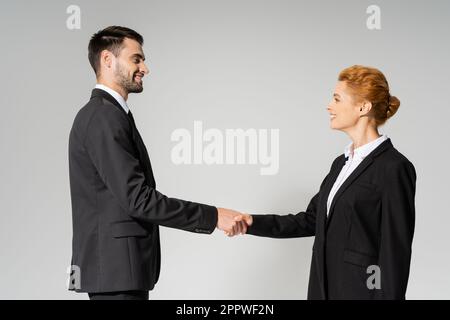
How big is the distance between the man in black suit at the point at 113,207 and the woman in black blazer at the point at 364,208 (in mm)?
533

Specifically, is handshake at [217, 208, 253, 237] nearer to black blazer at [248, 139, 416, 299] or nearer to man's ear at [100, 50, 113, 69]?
black blazer at [248, 139, 416, 299]

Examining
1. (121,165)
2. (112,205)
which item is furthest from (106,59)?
(112,205)

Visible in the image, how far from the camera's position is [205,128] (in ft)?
12.5

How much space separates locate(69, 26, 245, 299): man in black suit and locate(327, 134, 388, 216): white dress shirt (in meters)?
0.55

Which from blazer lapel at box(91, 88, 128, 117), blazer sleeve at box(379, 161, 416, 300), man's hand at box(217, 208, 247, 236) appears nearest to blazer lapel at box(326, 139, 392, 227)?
blazer sleeve at box(379, 161, 416, 300)

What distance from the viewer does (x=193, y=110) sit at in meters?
3.84

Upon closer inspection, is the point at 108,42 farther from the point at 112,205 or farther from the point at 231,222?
the point at 231,222

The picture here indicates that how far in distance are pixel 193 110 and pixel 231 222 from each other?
1409mm

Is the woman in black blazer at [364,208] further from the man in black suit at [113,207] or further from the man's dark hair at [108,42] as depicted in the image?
the man's dark hair at [108,42]

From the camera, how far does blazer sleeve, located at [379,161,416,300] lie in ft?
7.10

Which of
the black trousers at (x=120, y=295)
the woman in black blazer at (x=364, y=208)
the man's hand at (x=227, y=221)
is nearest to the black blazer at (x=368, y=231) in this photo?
the woman in black blazer at (x=364, y=208)

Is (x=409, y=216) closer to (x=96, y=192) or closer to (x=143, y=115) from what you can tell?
(x=96, y=192)

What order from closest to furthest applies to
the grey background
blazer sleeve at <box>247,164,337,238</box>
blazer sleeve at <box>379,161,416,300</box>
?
blazer sleeve at <box>379,161,416,300</box>
blazer sleeve at <box>247,164,337,238</box>
the grey background

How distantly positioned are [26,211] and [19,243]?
0.20 metres
